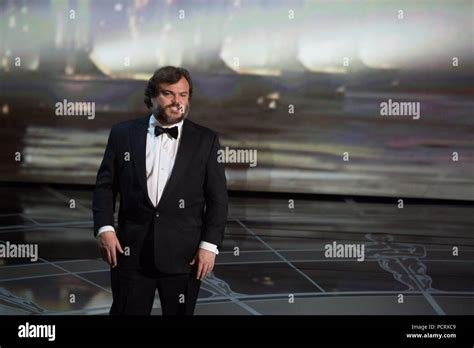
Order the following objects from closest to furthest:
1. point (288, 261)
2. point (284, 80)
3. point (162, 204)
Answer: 1. point (162, 204)
2. point (288, 261)
3. point (284, 80)

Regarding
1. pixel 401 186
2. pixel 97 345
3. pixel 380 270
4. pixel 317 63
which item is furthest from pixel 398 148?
pixel 97 345

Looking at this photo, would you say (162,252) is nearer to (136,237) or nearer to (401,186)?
(136,237)

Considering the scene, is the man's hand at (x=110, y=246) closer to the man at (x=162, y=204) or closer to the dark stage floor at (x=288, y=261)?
the man at (x=162, y=204)

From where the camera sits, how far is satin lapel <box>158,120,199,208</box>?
332 cm

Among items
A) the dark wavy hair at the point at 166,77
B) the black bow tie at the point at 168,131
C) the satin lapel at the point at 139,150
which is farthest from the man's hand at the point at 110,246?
the dark wavy hair at the point at 166,77

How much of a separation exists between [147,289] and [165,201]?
0.31 metres

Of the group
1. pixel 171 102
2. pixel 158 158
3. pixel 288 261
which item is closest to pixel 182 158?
pixel 158 158

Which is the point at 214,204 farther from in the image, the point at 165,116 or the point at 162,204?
the point at 165,116

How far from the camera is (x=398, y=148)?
8328 millimetres

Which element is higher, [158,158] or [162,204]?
[158,158]

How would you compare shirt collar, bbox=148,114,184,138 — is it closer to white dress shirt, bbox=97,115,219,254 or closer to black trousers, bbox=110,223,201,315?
white dress shirt, bbox=97,115,219,254

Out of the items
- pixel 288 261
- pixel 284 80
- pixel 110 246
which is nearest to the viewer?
pixel 110 246

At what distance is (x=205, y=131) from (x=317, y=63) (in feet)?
16.3

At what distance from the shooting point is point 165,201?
3.33 metres
